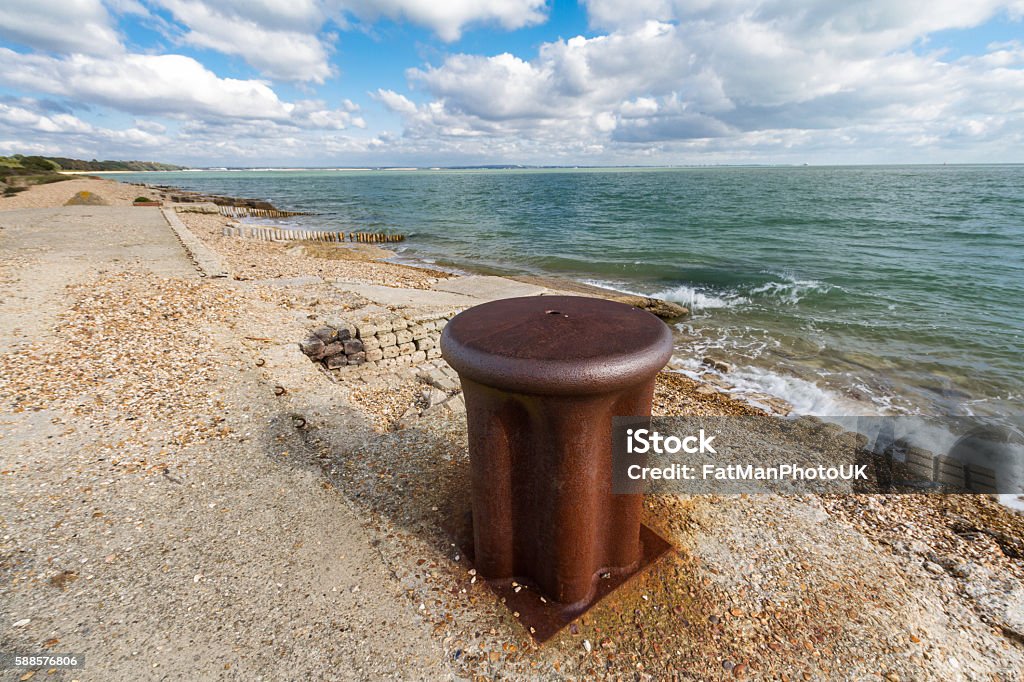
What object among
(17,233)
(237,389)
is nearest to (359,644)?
(237,389)

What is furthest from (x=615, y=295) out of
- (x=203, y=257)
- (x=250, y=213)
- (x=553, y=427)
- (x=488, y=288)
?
(x=250, y=213)

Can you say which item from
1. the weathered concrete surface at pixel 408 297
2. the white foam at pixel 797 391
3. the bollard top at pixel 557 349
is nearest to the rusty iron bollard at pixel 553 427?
the bollard top at pixel 557 349

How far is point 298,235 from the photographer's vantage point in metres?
22.9

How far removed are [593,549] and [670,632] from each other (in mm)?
549

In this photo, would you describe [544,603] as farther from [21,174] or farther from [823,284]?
[21,174]

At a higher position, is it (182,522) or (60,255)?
(60,255)

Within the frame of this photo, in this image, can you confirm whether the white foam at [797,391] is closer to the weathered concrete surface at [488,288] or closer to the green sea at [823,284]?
the green sea at [823,284]

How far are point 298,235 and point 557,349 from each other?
24.3 meters

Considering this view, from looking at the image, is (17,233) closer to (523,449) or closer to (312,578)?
(312,578)

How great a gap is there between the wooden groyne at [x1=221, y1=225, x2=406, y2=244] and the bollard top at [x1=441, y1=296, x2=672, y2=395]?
20850 millimetres

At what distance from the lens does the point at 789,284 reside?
13562 millimetres

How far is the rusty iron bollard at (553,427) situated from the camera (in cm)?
193

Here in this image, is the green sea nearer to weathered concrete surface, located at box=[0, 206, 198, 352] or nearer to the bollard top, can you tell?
the bollard top

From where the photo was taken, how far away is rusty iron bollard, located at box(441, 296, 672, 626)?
1926 mm
